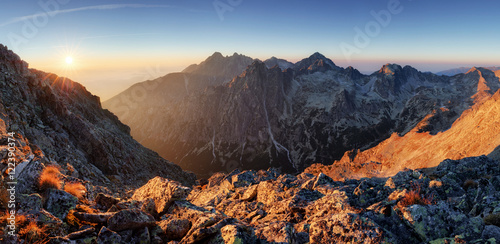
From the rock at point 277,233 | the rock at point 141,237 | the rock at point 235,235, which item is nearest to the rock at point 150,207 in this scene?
the rock at point 141,237

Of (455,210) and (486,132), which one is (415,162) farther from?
(455,210)

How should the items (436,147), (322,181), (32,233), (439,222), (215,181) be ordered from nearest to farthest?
(32,233) < (439,222) < (322,181) < (215,181) < (436,147)

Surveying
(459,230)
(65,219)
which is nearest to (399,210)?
(459,230)

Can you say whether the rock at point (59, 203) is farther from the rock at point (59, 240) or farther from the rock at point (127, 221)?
the rock at point (59, 240)

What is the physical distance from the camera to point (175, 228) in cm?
1222

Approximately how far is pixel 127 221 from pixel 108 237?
124cm

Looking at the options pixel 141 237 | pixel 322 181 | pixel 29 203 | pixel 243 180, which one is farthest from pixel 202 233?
pixel 243 180

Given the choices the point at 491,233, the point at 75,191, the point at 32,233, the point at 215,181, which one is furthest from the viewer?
the point at 215,181

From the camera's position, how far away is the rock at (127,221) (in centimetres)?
1108

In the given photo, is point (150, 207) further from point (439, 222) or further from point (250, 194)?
point (439, 222)

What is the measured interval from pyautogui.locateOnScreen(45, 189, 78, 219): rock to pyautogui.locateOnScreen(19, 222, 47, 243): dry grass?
3.11 metres

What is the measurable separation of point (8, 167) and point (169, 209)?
10366mm

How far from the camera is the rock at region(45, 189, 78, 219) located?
11.7m

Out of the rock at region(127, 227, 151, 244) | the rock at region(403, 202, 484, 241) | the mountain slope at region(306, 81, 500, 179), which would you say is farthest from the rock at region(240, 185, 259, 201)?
the mountain slope at region(306, 81, 500, 179)
